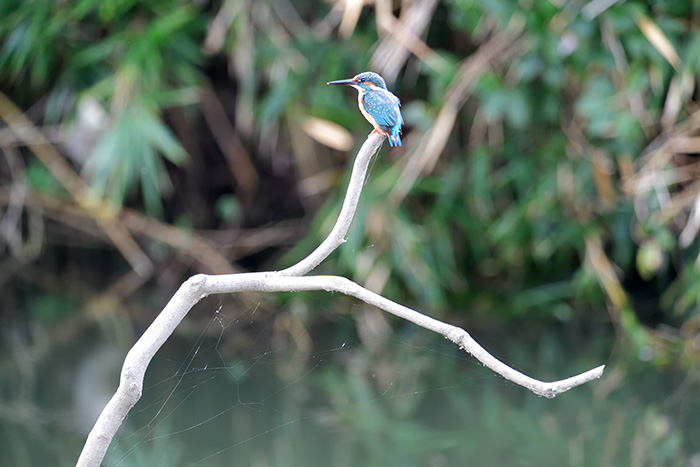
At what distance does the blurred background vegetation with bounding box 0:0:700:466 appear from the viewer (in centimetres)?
258

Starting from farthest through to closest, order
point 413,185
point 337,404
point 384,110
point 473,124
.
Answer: point 473,124
point 413,185
point 337,404
point 384,110

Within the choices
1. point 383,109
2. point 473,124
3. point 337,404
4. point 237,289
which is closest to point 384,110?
point 383,109

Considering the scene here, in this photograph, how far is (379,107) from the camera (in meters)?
1.22

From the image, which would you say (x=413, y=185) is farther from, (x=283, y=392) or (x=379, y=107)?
(x=379, y=107)

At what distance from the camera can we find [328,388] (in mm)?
2580

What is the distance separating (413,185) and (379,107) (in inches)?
70.6

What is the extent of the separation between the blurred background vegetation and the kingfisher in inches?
45.7

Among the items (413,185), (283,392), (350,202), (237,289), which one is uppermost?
(350,202)

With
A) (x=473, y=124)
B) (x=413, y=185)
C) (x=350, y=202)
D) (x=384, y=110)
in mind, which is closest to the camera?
(x=350, y=202)

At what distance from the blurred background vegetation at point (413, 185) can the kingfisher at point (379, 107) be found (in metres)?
1.16

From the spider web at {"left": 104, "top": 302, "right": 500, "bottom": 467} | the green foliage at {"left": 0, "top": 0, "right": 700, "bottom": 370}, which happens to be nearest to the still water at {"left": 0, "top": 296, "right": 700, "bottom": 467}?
the spider web at {"left": 104, "top": 302, "right": 500, "bottom": 467}

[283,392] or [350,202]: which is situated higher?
[350,202]

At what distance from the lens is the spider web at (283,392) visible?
2.15 m

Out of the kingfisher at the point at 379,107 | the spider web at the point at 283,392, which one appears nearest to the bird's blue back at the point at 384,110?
the kingfisher at the point at 379,107
